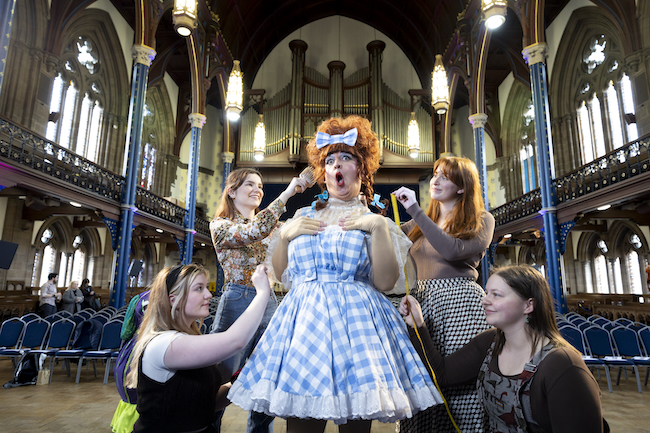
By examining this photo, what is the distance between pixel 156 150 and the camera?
16.8 metres

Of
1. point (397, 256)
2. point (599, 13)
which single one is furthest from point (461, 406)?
point (599, 13)

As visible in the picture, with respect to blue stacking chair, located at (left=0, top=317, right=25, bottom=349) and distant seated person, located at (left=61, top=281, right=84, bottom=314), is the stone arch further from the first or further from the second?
distant seated person, located at (left=61, top=281, right=84, bottom=314)

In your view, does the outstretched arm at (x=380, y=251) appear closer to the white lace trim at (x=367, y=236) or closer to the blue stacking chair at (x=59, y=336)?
the white lace trim at (x=367, y=236)

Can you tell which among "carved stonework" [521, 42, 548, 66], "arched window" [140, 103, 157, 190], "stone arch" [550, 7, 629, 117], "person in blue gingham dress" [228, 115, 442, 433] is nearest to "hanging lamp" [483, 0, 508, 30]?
"carved stonework" [521, 42, 548, 66]

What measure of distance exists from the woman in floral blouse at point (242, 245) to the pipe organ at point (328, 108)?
12.7 meters

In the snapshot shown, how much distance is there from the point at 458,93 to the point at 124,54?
12.3 meters

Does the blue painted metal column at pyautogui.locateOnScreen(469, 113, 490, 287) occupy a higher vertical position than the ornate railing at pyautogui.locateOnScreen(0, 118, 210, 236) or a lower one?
higher

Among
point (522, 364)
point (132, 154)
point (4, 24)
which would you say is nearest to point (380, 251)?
point (522, 364)

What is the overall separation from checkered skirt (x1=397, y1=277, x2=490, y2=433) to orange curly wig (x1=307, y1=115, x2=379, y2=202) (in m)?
0.49

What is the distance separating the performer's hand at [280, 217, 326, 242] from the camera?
1.39m

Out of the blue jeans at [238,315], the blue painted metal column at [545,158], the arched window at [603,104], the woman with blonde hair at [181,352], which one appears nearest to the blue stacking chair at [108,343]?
the blue jeans at [238,315]

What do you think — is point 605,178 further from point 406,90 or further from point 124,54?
point 124,54

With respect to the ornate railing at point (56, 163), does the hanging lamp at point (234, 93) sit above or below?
above

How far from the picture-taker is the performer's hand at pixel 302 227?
1.39 meters
